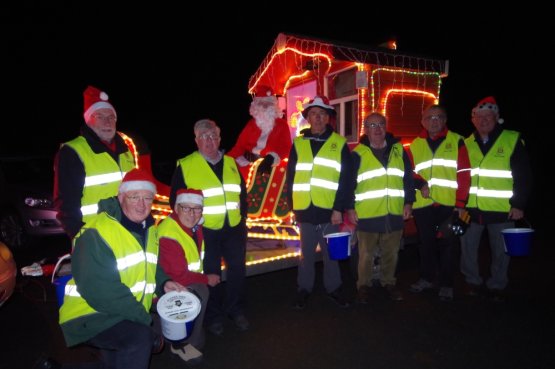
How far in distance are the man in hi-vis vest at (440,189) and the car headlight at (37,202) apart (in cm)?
661

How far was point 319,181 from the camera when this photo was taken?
14.1ft

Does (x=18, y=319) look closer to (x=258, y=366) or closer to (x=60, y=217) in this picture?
(x=60, y=217)

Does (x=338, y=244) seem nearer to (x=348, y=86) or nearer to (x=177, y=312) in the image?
(x=177, y=312)

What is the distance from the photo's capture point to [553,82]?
2402cm

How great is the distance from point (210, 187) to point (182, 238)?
714 millimetres

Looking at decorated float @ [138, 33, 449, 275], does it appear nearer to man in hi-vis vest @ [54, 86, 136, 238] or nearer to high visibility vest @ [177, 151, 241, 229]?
high visibility vest @ [177, 151, 241, 229]

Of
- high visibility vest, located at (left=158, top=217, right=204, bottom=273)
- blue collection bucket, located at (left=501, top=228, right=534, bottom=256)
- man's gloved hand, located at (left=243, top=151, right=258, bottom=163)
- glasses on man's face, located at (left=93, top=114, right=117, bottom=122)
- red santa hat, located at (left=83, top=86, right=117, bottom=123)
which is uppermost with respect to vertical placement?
red santa hat, located at (left=83, top=86, right=117, bottom=123)

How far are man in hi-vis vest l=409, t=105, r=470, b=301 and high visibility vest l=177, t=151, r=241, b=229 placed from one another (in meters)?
2.26

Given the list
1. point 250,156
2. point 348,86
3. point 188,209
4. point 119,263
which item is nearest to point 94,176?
point 188,209

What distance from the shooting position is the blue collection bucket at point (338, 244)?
160 inches

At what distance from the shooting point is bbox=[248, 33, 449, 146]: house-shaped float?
5.59 m

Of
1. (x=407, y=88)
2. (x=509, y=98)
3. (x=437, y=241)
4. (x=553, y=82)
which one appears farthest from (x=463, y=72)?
(x=437, y=241)

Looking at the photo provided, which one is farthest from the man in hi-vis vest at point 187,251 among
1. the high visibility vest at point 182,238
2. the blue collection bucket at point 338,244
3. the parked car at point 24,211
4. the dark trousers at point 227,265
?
the parked car at point 24,211

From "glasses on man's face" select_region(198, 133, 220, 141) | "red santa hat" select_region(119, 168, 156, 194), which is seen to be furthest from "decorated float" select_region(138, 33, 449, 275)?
"red santa hat" select_region(119, 168, 156, 194)
